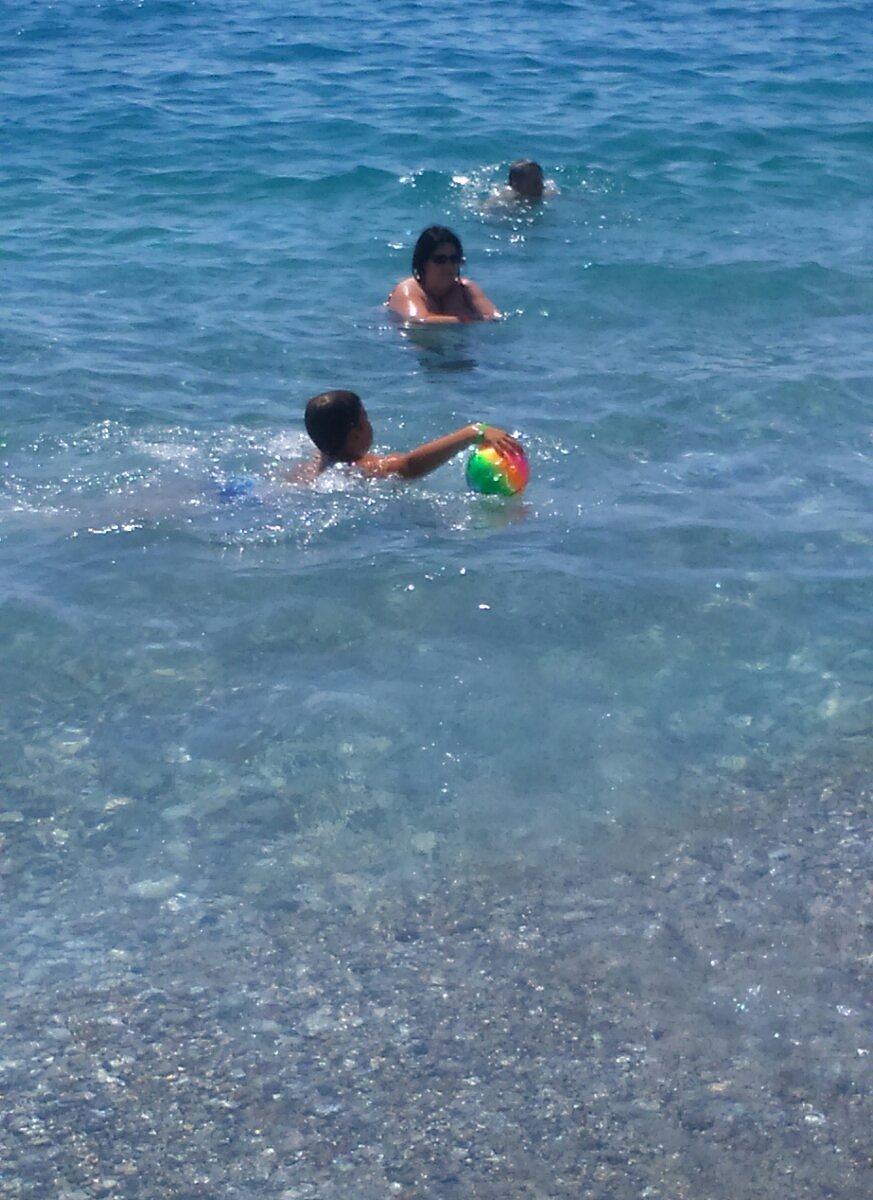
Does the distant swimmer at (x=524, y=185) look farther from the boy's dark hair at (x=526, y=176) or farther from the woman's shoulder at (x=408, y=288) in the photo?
the woman's shoulder at (x=408, y=288)

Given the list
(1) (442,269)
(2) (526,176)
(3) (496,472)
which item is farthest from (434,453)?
(2) (526,176)

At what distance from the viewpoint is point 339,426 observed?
21.6 ft

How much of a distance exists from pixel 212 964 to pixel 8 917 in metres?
0.65

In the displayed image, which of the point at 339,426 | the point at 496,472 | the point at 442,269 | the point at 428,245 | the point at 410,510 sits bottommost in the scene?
the point at 410,510

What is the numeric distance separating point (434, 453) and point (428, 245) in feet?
9.84

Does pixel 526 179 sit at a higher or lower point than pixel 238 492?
higher

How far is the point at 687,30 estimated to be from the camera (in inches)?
691

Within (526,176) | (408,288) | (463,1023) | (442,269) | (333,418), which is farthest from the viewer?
(526,176)

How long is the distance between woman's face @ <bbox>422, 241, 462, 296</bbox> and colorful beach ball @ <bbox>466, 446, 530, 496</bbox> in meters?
2.78

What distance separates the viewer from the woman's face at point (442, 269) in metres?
8.94

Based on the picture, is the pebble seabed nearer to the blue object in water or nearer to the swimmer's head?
the blue object in water

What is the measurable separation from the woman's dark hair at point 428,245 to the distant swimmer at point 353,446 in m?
2.58

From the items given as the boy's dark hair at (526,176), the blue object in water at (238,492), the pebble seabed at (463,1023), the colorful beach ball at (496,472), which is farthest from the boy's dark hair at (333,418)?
the boy's dark hair at (526,176)

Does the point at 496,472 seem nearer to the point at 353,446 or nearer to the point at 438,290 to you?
the point at 353,446
